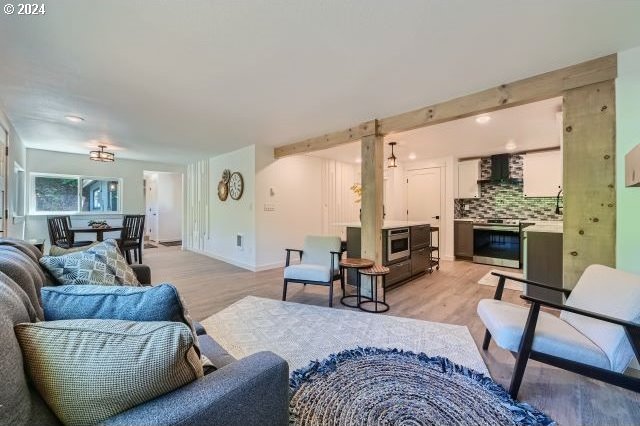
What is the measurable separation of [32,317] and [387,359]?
6.58 ft

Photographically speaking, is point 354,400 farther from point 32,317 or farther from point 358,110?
point 358,110

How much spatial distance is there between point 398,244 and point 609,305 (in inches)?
97.2

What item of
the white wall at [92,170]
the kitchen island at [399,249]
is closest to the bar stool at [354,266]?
the kitchen island at [399,249]

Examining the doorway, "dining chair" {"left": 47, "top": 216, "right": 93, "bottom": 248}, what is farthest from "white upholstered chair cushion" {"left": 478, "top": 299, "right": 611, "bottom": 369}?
the doorway

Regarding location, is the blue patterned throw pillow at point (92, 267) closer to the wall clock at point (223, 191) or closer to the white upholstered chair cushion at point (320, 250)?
the white upholstered chair cushion at point (320, 250)

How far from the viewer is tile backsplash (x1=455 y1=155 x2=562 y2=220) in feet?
18.1

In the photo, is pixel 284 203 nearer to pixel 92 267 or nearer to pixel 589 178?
pixel 92 267

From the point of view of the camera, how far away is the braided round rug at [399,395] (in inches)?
59.0

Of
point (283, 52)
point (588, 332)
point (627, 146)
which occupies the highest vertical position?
point (283, 52)

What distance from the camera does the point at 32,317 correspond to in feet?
3.24

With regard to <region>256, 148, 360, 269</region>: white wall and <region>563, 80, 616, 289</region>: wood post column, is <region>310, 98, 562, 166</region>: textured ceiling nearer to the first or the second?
<region>256, 148, 360, 269</region>: white wall

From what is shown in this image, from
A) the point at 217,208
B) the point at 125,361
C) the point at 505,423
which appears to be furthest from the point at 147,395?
the point at 217,208

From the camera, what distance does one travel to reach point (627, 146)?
2.00 m

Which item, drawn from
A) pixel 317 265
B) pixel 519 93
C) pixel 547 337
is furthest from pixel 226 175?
pixel 547 337
